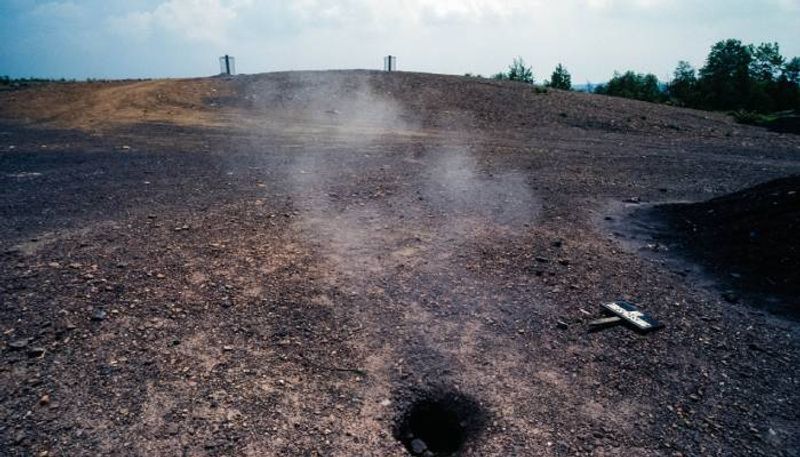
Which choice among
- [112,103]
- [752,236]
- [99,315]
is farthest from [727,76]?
[99,315]

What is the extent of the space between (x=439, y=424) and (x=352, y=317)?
124cm

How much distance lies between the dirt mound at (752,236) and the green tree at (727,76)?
113ft

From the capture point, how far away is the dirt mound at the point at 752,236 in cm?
439

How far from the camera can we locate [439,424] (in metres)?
2.76

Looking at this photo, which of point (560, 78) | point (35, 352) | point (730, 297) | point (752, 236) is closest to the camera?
point (35, 352)

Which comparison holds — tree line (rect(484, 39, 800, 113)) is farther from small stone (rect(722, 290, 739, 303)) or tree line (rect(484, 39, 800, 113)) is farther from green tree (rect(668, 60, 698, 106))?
small stone (rect(722, 290, 739, 303))

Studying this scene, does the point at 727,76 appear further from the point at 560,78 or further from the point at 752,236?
the point at 752,236

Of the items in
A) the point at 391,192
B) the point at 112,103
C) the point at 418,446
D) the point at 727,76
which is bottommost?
the point at 418,446

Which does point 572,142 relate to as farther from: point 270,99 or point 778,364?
point 270,99

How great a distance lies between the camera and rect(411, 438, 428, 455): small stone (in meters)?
2.54

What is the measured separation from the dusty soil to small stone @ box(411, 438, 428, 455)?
135 millimetres

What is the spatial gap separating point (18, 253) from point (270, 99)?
1302 cm

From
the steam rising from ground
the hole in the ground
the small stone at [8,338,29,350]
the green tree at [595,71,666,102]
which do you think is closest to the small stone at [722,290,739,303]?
the steam rising from ground

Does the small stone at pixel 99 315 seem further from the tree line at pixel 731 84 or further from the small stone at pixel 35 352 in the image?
the tree line at pixel 731 84
